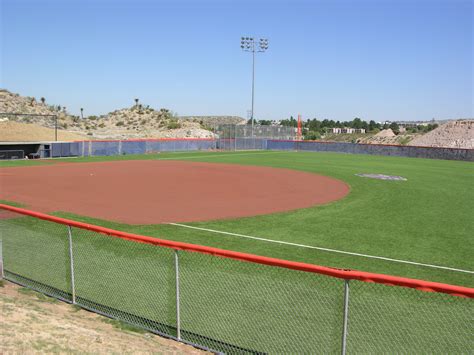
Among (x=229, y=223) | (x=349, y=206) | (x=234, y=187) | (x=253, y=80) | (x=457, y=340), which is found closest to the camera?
(x=457, y=340)

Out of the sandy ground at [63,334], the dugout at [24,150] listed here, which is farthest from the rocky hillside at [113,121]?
the sandy ground at [63,334]

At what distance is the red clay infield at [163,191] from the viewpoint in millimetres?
17609

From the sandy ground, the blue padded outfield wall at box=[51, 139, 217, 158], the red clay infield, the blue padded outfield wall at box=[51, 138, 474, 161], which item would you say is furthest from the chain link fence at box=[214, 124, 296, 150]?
the sandy ground

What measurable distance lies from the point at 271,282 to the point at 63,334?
402 cm

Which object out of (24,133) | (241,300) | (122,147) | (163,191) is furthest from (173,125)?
(241,300)

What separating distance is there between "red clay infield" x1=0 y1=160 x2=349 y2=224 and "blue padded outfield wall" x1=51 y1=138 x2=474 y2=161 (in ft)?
38.4

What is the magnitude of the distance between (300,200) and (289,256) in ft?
30.7

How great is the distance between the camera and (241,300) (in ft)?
26.7

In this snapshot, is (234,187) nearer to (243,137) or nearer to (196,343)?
(196,343)

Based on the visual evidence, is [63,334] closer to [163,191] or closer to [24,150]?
[163,191]

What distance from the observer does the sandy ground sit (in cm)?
579

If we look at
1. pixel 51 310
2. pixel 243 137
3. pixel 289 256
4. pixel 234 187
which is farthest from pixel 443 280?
pixel 243 137

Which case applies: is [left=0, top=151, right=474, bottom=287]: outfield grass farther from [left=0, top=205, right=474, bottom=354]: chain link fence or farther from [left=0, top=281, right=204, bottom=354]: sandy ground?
[left=0, top=281, right=204, bottom=354]: sandy ground

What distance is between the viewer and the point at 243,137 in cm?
6356
